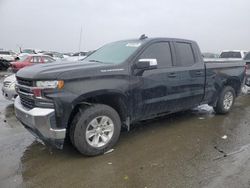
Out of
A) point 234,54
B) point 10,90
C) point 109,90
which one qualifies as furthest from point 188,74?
point 234,54

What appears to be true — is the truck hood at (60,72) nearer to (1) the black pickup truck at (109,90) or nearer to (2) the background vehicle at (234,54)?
(1) the black pickup truck at (109,90)

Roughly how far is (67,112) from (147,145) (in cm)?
170

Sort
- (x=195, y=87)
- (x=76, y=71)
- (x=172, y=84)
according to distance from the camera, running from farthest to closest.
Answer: (x=195, y=87)
(x=172, y=84)
(x=76, y=71)

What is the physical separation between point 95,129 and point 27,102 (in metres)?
1.14

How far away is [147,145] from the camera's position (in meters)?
4.46

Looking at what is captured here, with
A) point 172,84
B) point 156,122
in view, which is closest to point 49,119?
point 172,84

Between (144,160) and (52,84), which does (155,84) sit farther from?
(52,84)

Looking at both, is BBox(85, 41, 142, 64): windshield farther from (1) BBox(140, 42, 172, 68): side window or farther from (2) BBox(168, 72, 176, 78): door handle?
(2) BBox(168, 72, 176, 78): door handle

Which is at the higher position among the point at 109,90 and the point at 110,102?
the point at 109,90

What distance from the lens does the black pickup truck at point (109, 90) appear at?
137 inches

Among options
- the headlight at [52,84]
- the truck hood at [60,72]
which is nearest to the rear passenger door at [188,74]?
the truck hood at [60,72]

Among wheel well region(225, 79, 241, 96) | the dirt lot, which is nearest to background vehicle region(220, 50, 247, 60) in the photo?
wheel well region(225, 79, 241, 96)

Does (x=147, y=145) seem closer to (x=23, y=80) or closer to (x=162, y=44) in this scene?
(x=162, y=44)

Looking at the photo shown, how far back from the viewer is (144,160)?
385 cm
